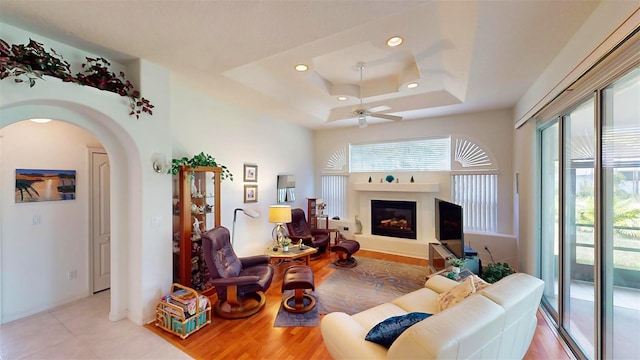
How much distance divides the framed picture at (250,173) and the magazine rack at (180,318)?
2133mm

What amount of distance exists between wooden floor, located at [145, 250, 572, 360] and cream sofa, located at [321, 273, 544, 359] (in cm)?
68

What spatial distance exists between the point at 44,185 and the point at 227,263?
240 centimetres

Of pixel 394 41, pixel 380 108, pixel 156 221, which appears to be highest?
pixel 394 41

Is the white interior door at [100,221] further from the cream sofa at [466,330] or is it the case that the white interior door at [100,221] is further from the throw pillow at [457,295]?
the throw pillow at [457,295]

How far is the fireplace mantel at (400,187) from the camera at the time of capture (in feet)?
16.3

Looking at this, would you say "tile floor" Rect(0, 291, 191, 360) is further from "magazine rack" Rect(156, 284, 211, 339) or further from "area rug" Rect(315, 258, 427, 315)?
"area rug" Rect(315, 258, 427, 315)

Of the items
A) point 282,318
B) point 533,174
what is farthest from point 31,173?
point 533,174

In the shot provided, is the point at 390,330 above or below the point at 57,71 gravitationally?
below

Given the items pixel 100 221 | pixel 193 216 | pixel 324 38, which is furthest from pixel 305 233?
pixel 324 38

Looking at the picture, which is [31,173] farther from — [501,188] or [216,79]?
[501,188]

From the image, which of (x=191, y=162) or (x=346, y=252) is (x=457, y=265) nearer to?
(x=346, y=252)

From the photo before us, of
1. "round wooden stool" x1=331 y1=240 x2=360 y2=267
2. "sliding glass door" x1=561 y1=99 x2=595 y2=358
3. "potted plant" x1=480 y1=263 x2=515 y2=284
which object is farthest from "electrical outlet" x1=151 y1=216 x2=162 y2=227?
"potted plant" x1=480 y1=263 x2=515 y2=284

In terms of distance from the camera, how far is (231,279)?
2744 millimetres

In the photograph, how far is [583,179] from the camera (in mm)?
2145
